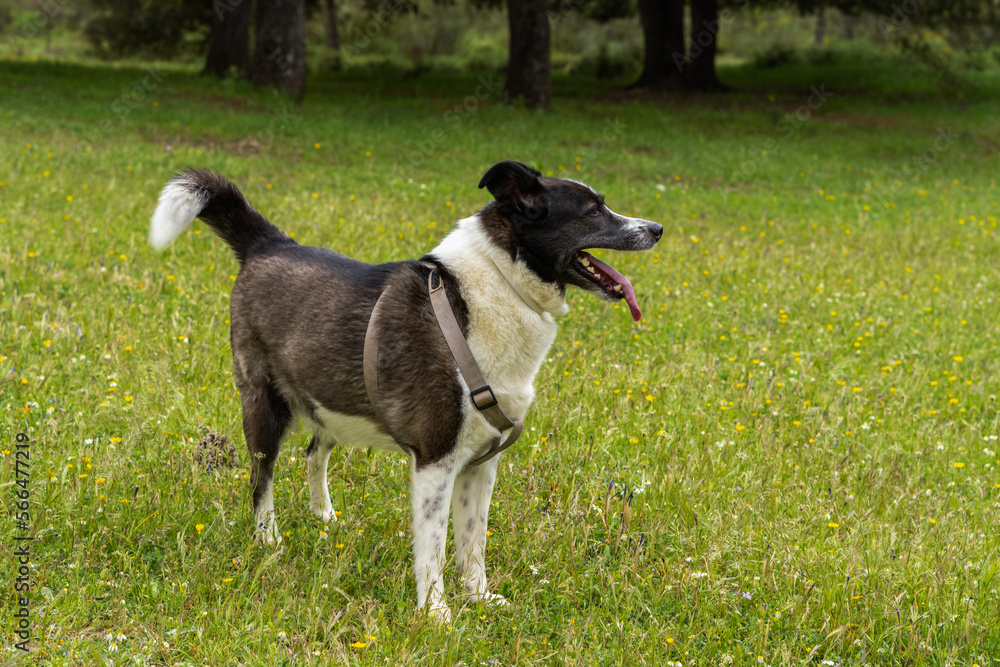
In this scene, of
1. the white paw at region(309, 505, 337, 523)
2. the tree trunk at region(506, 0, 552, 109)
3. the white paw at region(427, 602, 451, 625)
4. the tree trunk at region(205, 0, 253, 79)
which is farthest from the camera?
the tree trunk at region(205, 0, 253, 79)

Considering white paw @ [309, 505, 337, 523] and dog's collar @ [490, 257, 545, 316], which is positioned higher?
dog's collar @ [490, 257, 545, 316]

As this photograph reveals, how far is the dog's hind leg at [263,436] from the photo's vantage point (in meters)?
3.77

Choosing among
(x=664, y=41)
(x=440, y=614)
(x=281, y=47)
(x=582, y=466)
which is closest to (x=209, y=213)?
(x=440, y=614)

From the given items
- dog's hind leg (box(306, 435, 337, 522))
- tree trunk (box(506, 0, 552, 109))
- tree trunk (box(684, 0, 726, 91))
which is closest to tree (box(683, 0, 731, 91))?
tree trunk (box(684, 0, 726, 91))

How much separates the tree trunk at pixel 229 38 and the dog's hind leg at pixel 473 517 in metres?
20.7

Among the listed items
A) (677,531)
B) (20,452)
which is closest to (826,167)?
(677,531)

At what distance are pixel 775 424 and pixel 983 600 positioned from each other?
1.92 metres

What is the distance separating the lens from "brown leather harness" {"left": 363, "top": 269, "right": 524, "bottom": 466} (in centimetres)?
328

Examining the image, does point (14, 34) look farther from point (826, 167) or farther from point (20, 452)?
point (20, 452)

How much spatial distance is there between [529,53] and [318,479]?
17047mm

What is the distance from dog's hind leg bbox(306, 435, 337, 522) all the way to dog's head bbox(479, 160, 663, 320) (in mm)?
1424

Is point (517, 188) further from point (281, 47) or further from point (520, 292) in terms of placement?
point (281, 47)

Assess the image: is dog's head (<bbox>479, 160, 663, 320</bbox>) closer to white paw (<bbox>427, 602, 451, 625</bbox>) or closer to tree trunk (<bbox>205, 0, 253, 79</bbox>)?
white paw (<bbox>427, 602, 451, 625</bbox>)

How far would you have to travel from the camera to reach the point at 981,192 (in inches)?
597
